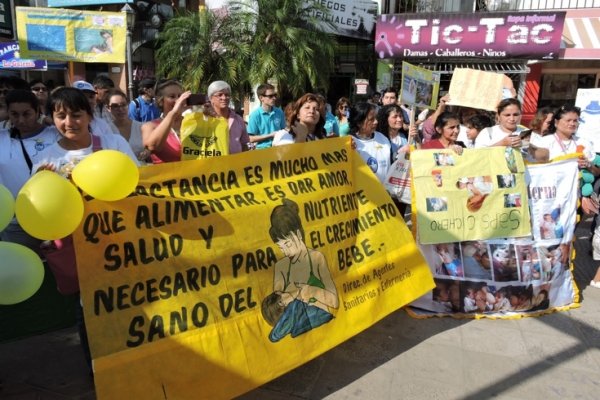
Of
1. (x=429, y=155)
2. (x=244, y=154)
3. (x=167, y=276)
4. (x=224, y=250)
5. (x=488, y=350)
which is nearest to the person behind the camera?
(x=167, y=276)

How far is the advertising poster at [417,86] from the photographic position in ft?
15.6

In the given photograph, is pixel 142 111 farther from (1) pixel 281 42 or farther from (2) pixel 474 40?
(2) pixel 474 40

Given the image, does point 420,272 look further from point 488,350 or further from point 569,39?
point 569,39

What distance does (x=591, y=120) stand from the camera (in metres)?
5.21

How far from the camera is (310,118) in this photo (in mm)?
3832

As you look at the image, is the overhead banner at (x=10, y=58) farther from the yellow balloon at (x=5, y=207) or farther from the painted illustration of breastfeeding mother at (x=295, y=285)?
the painted illustration of breastfeeding mother at (x=295, y=285)

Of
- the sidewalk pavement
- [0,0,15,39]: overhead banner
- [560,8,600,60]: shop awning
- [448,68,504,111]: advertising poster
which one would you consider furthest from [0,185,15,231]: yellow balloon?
[560,8,600,60]: shop awning

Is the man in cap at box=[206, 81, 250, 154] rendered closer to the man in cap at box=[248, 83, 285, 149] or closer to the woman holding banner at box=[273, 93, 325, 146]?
the woman holding banner at box=[273, 93, 325, 146]

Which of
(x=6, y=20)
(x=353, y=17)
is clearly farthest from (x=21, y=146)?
(x=353, y=17)

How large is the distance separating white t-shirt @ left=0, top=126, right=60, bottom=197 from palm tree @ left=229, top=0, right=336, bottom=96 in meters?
8.95

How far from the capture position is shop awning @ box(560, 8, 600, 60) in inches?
515

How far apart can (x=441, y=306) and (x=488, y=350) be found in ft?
1.73

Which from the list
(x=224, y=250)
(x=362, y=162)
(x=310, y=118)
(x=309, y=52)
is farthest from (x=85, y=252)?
(x=309, y=52)

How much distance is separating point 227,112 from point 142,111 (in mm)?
2611
